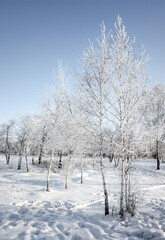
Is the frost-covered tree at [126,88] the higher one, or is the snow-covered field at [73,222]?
the frost-covered tree at [126,88]

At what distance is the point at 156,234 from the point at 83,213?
345cm

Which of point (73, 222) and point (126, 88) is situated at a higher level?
point (126, 88)

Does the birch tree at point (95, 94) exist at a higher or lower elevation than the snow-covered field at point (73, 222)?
higher

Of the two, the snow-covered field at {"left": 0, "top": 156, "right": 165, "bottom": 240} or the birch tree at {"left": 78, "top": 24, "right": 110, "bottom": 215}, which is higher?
the birch tree at {"left": 78, "top": 24, "right": 110, "bottom": 215}

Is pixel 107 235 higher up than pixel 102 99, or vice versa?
pixel 102 99

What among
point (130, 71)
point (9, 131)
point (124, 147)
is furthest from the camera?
point (9, 131)

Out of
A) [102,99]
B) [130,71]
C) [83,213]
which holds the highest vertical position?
[130,71]

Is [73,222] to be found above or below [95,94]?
below

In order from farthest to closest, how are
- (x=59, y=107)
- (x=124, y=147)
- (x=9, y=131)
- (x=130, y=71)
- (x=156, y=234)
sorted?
(x=9, y=131) < (x=59, y=107) < (x=130, y=71) < (x=124, y=147) < (x=156, y=234)

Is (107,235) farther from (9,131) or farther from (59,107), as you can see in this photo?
(9,131)

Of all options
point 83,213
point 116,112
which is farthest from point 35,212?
point 116,112

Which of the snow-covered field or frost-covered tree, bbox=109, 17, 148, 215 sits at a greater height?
frost-covered tree, bbox=109, 17, 148, 215

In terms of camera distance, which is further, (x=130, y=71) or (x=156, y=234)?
(x=130, y=71)

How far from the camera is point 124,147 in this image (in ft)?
26.2
